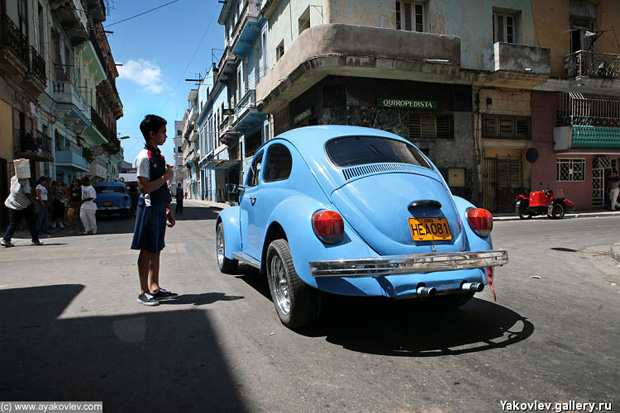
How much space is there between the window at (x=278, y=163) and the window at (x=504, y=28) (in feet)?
57.6

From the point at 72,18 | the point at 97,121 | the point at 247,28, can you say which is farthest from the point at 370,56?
the point at 97,121

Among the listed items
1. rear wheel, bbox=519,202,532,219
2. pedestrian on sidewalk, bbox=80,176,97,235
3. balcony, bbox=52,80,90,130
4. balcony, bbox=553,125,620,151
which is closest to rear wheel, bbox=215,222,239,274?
pedestrian on sidewalk, bbox=80,176,97,235

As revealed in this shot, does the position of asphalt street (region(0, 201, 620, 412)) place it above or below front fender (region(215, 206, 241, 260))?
below

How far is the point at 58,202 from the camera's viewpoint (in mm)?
14211

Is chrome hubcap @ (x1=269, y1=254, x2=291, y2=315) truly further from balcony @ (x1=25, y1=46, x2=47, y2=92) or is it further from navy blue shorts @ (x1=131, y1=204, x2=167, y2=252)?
balcony @ (x1=25, y1=46, x2=47, y2=92)

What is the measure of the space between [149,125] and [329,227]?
8.13 feet

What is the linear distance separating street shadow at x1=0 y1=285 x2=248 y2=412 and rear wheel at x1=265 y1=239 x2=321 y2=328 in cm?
62

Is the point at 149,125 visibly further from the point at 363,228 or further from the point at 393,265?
the point at 393,265

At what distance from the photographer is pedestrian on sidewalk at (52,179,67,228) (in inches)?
555

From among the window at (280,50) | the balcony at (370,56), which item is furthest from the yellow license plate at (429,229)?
the window at (280,50)

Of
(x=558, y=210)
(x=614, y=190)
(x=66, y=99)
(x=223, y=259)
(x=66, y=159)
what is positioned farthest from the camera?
(x=66, y=159)

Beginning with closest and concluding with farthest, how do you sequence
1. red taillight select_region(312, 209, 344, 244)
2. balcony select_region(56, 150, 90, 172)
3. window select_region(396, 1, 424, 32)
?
red taillight select_region(312, 209, 344, 244) → window select_region(396, 1, 424, 32) → balcony select_region(56, 150, 90, 172)

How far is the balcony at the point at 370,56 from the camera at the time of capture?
1462 cm

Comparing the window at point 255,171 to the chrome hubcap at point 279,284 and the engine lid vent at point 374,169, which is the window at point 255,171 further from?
the engine lid vent at point 374,169
